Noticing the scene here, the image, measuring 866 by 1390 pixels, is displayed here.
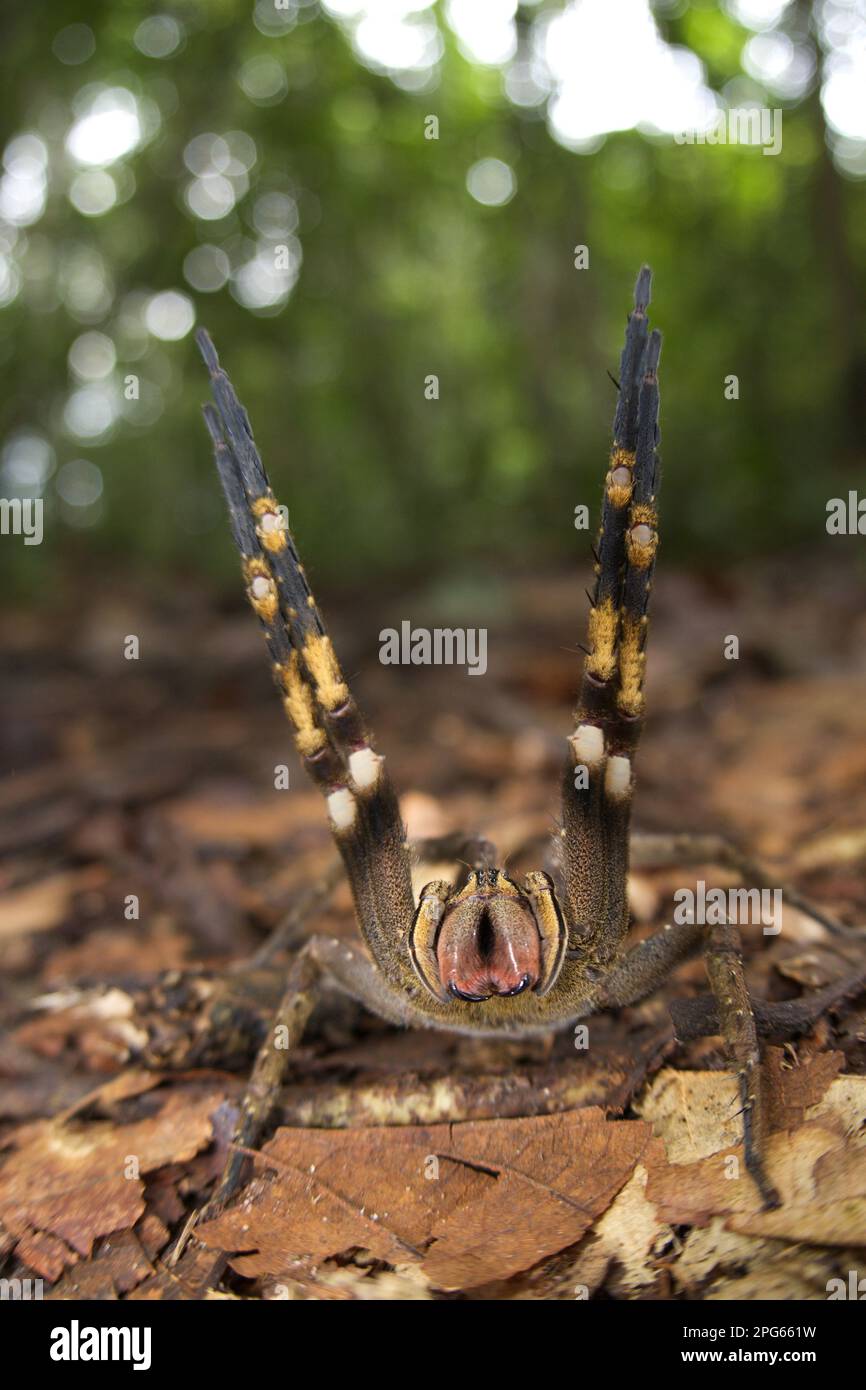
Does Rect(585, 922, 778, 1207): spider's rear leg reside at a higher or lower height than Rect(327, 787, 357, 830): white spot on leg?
lower

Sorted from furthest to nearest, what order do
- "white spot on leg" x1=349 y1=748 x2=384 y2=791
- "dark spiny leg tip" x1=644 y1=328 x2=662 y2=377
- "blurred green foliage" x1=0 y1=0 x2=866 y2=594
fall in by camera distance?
"blurred green foliage" x1=0 y1=0 x2=866 y2=594, "white spot on leg" x1=349 y1=748 x2=384 y2=791, "dark spiny leg tip" x1=644 y1=328 x2=662 y2=377

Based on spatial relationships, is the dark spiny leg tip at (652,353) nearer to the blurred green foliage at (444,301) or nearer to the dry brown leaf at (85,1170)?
the dry brown leaf at (85,1170)

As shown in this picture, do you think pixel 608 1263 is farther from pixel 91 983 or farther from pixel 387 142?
pixel 387 142

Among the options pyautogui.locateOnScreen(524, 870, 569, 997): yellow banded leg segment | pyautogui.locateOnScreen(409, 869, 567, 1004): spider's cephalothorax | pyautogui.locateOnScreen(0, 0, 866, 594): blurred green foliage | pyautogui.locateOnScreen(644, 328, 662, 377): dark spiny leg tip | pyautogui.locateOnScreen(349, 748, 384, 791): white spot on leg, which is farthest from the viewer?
pyautogui.locateOnScreen(0, 0, 866, 594): blurred green foliage

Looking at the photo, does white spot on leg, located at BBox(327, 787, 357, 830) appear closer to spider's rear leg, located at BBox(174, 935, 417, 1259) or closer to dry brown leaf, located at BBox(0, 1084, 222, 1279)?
spider's rear leg, located at BBox(174, 935, 417, 1259)

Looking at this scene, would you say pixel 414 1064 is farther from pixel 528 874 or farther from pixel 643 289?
pixel 643 289

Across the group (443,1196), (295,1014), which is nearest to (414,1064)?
(295,1014)

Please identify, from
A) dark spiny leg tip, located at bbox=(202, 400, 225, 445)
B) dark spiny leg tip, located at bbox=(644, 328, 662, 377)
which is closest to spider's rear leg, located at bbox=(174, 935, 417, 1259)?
dark spiny leg tip, located at bbox=(202, 400, 225, 445)
